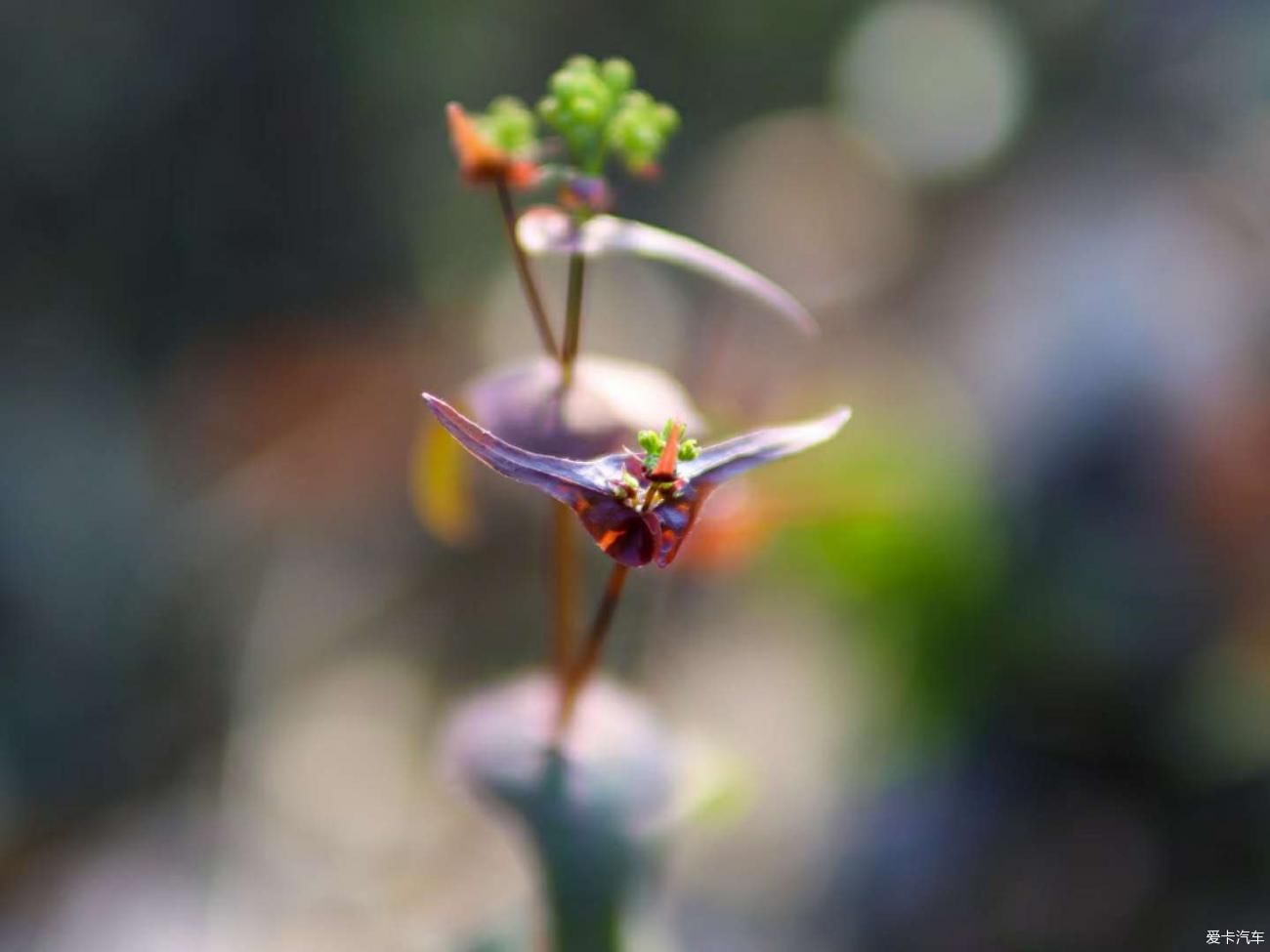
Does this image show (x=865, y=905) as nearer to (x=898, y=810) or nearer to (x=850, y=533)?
(x=898, y=810)

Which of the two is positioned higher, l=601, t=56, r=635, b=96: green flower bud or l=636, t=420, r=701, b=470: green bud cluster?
l=601, t=56, r=635, b=96: green flower bud

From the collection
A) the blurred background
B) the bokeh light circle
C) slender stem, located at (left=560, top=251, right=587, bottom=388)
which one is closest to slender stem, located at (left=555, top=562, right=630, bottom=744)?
slender stem, located at (left=560, top=251, right=587, bottom=388)

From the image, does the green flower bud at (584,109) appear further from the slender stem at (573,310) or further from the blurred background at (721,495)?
the blurred background at (721,495)

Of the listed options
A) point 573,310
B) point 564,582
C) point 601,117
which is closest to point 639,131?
point 601,117

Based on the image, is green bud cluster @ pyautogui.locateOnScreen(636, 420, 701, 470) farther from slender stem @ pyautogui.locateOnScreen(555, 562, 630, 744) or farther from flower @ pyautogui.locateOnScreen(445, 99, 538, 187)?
flower @ pyautogui.locateOnScreen(445, 99, 538, 187)

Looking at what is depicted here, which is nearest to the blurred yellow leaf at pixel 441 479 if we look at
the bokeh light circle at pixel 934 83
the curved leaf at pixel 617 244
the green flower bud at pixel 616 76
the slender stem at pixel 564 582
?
the slender stem at pixel 564 582

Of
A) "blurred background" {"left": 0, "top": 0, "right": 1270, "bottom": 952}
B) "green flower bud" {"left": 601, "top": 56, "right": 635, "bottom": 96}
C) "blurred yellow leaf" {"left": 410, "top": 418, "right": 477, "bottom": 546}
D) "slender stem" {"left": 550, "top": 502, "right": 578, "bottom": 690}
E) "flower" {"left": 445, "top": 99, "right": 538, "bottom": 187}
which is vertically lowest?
"slender stem" {"left": 550, "top": 502, "right": 578, "bottom": 690}

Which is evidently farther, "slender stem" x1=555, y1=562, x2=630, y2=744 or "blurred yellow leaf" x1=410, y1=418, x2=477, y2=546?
"blurred yellow leaf" x1=410, y1=418, x2=477, y2=546
